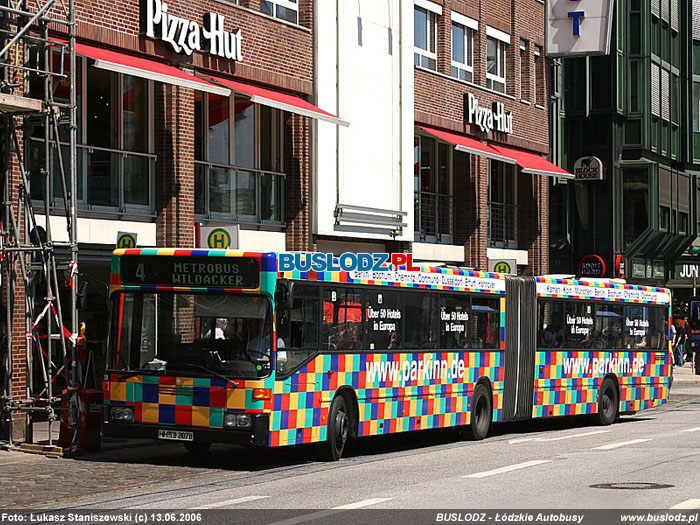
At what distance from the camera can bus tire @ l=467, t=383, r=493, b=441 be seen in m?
20.5

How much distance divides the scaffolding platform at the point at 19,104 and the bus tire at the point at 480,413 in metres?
7.73

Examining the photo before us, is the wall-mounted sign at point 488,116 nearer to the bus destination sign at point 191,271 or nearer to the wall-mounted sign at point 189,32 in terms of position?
the wall-mounted sign at point 189,32

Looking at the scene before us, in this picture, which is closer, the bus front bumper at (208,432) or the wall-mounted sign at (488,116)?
the bus front bumper at (208,432)

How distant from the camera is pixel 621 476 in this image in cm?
1412

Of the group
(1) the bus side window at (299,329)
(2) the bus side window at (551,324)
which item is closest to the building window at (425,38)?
(2) the bus side window at (551,324)

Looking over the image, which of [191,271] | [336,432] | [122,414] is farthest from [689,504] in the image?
[122,414]

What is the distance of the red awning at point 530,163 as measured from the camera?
1416 inches

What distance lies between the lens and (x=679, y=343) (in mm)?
49781

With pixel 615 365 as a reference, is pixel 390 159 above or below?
above

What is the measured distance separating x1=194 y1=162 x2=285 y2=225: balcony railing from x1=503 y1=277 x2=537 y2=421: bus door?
6278mm

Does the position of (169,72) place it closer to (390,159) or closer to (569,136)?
(390,159)

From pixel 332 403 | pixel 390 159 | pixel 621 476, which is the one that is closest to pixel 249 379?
pixel 332 403

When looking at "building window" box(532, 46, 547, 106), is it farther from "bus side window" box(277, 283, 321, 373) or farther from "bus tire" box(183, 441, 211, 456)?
"bus side window" box(277, 283, 321, 373)

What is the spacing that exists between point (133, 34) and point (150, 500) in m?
11.8
